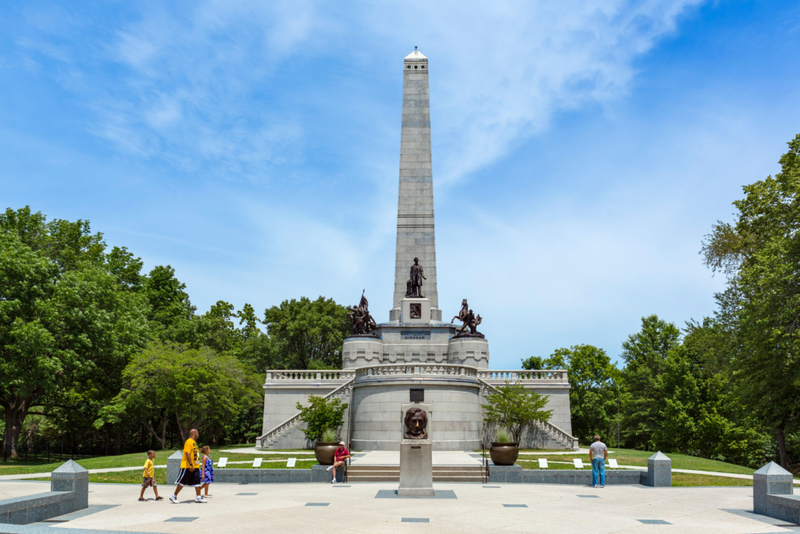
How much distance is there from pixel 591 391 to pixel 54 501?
52.0 m

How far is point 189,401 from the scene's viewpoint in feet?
127

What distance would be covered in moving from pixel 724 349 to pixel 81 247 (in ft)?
162

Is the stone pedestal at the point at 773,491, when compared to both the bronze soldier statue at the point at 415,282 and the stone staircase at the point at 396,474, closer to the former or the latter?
the stone staircase at the point at 396,474

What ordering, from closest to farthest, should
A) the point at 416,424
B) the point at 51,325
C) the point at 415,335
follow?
the point at 416,424 → the point at 51,325 → the point at 415,335

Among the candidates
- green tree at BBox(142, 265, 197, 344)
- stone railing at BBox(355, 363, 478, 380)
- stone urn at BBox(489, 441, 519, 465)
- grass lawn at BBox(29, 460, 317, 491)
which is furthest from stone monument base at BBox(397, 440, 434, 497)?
green tree at BBox(142, 265, 197, 344)

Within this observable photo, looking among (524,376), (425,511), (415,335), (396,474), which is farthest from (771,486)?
(415,335)

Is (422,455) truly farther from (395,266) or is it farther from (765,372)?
(395,266)

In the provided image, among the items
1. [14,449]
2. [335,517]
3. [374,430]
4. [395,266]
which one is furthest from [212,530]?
[395,266]

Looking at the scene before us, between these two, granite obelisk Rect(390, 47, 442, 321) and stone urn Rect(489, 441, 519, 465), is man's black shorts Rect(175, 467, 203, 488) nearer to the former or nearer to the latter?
stone urn Rect(489, 441, 519, 465)

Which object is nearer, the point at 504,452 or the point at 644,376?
the point at 504,452

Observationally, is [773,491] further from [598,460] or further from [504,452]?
[504,452]

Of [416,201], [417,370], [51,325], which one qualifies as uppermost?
[416,201]

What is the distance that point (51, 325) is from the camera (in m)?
36.6

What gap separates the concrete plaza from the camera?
11977 millimetres
